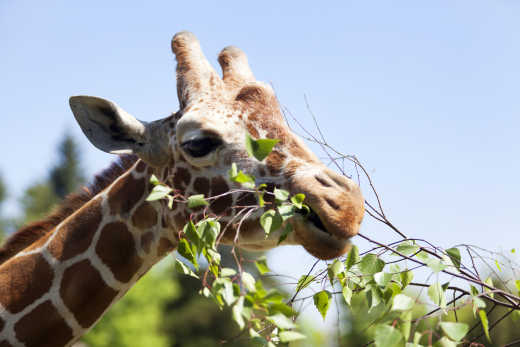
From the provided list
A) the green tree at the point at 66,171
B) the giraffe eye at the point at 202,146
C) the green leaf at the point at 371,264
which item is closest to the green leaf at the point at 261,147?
the green leaf at the point at 371,264

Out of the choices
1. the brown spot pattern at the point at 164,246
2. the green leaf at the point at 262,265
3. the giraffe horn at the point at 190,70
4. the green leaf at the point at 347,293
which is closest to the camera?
the green leaf at the point at 262,265

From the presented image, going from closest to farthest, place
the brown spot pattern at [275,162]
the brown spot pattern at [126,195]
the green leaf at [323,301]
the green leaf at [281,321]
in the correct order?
the green leaf at [281,321], the green leaf at [323,301], the brown spot pattern at [275,162], the brown spot pattern at [126,195]

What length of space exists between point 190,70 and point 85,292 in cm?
175

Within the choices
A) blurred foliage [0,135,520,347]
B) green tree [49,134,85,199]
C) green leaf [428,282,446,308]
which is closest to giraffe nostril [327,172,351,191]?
green leaf [428,282,446,308]

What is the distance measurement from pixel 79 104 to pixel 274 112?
138 cm

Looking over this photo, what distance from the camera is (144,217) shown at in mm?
3598

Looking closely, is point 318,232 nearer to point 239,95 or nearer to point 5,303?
point 239,95

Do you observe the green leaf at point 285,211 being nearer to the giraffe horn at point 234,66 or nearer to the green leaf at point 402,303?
the green leaf at point 402,303

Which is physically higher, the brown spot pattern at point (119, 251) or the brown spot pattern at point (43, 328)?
the brown spot pattern at point (119, 251)

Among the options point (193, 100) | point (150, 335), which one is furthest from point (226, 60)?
point (150, 335)

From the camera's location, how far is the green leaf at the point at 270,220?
8.05 feet

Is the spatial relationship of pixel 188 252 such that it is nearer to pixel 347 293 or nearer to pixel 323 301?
pixel 323 301

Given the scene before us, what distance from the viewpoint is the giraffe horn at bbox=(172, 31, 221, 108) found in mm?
3768

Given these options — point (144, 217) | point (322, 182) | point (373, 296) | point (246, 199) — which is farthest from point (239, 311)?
point (144, 217)
